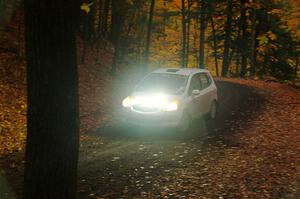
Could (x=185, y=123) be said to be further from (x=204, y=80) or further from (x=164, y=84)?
(x=204, y=80)

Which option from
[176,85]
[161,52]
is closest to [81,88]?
[176,85]

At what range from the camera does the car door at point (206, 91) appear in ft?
42.1

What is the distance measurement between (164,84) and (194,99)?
104cm

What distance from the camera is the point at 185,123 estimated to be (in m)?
11.5

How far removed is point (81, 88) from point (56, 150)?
14.3m

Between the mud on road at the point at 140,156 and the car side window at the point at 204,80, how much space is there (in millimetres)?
1257

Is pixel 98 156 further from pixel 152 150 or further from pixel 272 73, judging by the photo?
pixel 272 73

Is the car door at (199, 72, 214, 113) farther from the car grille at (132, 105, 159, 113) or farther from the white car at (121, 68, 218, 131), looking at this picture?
the car grille at (132, 105, 159, 113)

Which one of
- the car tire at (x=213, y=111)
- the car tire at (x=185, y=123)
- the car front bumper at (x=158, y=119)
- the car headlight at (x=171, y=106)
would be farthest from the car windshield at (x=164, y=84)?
the car tire at (x=213, y=111)

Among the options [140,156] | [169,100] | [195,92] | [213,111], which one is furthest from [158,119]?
[213,111]

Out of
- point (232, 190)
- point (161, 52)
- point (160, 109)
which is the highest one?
point (161, 52)

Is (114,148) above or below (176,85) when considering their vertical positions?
below

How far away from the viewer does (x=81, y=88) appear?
18.3 metres

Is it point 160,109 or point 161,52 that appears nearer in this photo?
point 160,109
